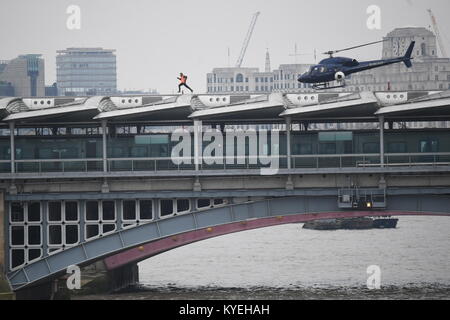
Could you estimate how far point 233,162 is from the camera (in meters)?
74.1

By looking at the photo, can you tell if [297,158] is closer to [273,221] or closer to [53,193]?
[273,221]

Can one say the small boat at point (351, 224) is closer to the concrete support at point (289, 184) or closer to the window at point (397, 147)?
the window at point (397, 147)

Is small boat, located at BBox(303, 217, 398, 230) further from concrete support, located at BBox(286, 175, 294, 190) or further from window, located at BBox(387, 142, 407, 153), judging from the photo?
concrete support, located at BBox(286, 175, 294, 190)

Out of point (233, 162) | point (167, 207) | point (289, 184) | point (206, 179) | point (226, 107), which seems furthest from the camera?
point (233, 162)

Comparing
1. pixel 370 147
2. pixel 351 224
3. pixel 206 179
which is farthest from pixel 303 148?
pixel 351 224

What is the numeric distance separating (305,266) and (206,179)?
32.6m

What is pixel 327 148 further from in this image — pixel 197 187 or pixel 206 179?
pixel 197 187

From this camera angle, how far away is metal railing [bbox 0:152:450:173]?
7362 centimetres

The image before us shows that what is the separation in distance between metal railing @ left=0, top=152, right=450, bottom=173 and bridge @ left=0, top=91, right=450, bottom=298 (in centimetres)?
6

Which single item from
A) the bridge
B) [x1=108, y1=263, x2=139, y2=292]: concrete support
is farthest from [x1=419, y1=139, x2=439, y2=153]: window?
[x1=108, y1=263, x2=139, y2=292]: concrete support

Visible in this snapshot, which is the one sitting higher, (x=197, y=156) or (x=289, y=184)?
(x=197, y=156)

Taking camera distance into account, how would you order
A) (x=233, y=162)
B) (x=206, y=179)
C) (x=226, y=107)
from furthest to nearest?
(x=233, y=162) → (x=206, y=179) → (x=226, y=107)

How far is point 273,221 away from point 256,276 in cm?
2446

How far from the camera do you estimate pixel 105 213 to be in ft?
243
